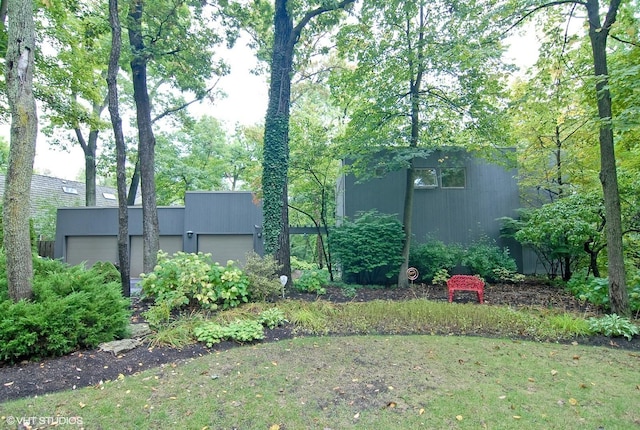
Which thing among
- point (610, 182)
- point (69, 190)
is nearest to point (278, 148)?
point (610, 182)

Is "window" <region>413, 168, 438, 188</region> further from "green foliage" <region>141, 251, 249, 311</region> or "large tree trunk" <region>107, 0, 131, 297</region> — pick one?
"large tree trunk" <region>107, 0, 131, 297</region>

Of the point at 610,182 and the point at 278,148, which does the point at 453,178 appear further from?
the point at 278,148

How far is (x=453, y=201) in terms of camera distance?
1052 centimetres

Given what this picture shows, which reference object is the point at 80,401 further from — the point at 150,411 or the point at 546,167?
the point at 546,167

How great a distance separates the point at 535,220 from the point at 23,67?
9.76 m

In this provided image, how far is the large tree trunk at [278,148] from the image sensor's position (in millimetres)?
7176

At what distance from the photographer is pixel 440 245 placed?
30.9 feet

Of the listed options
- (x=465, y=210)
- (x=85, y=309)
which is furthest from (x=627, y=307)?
(x=85, y=309)

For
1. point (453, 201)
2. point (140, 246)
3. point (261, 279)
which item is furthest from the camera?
point (140, 246)

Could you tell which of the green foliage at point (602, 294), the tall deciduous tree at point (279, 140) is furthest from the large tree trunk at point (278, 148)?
the green foliage at point (602, 294)

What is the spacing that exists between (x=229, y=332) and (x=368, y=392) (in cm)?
208

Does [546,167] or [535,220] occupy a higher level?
[546,167]

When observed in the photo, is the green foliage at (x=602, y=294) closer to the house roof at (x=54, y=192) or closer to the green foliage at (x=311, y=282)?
the green foliage at (x=311, y=282)

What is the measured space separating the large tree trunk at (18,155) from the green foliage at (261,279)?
9.40ft
